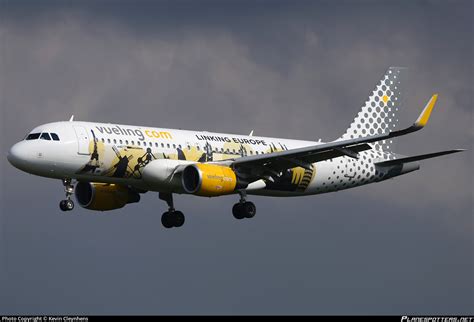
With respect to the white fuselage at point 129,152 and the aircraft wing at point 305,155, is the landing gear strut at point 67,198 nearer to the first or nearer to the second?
the white fuselage at point 129,152

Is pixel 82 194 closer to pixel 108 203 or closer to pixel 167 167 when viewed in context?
pixel 108 203

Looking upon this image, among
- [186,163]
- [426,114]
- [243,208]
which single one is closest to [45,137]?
[186,163]

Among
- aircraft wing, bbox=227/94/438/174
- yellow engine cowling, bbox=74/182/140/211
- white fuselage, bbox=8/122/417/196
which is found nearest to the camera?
white fuselage, bbox=8/122/417/196

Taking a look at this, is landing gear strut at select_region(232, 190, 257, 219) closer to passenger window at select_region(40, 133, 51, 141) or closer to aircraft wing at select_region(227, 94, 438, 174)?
aircraft wing at select_region(227, 94, 438, 174)

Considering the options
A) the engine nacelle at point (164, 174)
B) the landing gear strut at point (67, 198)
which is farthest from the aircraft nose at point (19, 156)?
the engine nacelle at point (164, 174)

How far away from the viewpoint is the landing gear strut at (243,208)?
68.2m

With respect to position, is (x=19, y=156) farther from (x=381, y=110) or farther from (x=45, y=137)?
(x=381, y=110)

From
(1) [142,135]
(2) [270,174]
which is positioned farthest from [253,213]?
(1) [142,135]

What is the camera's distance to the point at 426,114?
62.5m

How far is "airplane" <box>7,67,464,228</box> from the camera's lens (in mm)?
62656

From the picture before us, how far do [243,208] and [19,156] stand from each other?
12.7 m

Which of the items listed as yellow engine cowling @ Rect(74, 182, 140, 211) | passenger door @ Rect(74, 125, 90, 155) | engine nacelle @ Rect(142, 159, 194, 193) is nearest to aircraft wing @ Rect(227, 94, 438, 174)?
engine nacelle @ Rect(142, 159, 194, 193)

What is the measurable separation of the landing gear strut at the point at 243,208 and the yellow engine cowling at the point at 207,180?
3117 millimetres

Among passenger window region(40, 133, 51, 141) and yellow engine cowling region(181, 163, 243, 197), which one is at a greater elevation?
passenger window region(40, 133, 51, 141)
